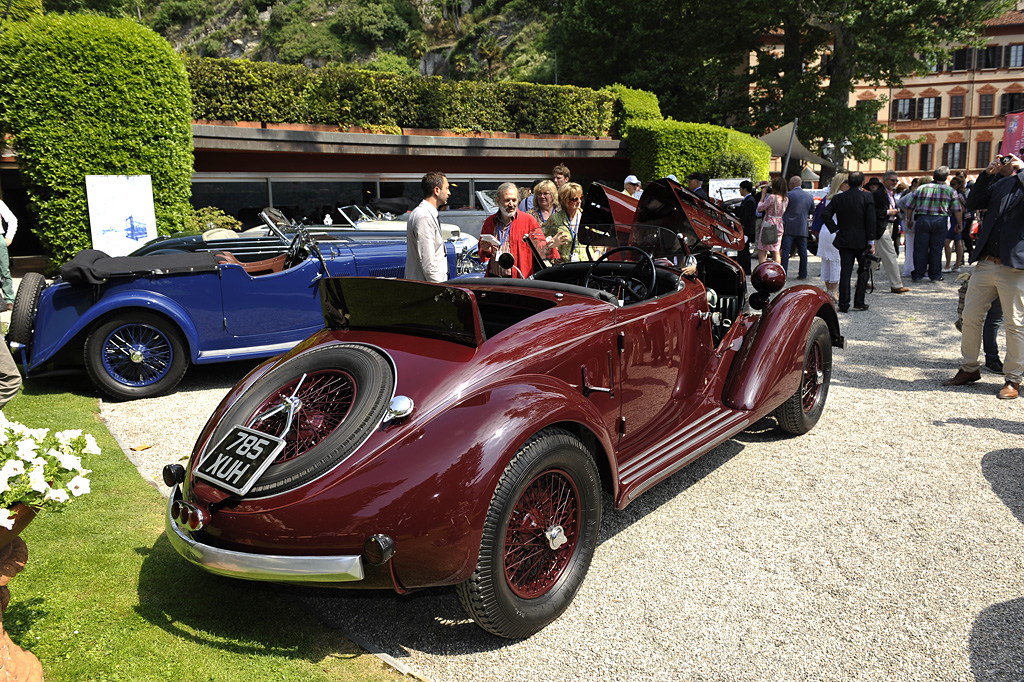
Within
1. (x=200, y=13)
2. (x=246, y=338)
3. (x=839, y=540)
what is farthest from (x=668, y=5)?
(x=200, y=13)

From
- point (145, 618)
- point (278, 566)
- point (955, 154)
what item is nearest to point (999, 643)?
point (278, 566)

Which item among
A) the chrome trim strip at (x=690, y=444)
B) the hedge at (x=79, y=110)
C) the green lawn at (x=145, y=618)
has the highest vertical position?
the hedge at (x=79, y=110)

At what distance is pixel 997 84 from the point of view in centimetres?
5112

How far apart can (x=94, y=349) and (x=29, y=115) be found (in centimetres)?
713

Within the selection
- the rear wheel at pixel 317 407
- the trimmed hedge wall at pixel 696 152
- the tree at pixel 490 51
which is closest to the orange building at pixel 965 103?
the tree at pixel 490 51

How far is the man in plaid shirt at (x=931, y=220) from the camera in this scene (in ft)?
38.1

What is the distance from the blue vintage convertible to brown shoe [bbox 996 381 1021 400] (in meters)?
6.26

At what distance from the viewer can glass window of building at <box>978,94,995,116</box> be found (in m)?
51.6

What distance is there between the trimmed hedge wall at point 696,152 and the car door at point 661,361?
1880 cm

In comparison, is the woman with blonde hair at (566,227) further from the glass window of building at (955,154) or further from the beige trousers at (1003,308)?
the glass window of building at (955,154)

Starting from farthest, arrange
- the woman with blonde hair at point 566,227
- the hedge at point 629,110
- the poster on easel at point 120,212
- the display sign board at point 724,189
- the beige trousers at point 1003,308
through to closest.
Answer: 1. the hedge at point 629,110
2. the display sign board at point 724,189
3. the poster on easel at point 120,212
4. the beige trousers at point 1003,308
5. the woman with blonde hair at point 566,227

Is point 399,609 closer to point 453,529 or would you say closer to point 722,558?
point 453,529

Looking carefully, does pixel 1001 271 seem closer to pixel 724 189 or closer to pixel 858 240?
pixel 858 240

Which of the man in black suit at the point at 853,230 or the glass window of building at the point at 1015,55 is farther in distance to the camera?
the glass window of building at the point at 1015,55
